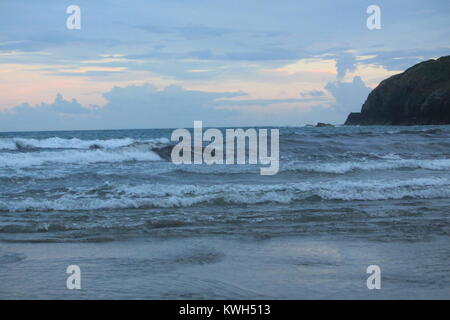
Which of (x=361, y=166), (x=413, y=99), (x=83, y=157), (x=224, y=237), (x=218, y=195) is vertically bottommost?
(x=224, y=237)

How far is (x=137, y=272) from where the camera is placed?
4.76 meters

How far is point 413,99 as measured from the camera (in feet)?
295

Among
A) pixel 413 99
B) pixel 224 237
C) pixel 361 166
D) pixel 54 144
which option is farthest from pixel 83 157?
pixel 413 99

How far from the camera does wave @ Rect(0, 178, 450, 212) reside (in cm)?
912

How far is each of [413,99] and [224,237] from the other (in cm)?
9122

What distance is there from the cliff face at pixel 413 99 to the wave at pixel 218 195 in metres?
72.9

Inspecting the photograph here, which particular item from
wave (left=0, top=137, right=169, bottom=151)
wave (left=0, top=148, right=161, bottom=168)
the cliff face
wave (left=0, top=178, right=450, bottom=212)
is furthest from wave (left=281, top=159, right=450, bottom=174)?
the cliff face

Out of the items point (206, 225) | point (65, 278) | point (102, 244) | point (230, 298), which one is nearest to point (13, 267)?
point (65, 278)

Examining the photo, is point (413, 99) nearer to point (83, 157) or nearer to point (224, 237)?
point (83, 157)

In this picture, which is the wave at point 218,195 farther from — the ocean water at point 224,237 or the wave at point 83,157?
the wave at point 83,157

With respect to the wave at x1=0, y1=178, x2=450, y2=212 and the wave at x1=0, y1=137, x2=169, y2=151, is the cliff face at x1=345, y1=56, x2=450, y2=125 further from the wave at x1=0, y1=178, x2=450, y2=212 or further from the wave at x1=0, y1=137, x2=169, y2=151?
the wave at x1=0, y1=178, x2=450, y2=212

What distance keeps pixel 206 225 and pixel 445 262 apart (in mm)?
3438

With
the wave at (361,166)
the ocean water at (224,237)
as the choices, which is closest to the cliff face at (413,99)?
the wave at (361,166)
